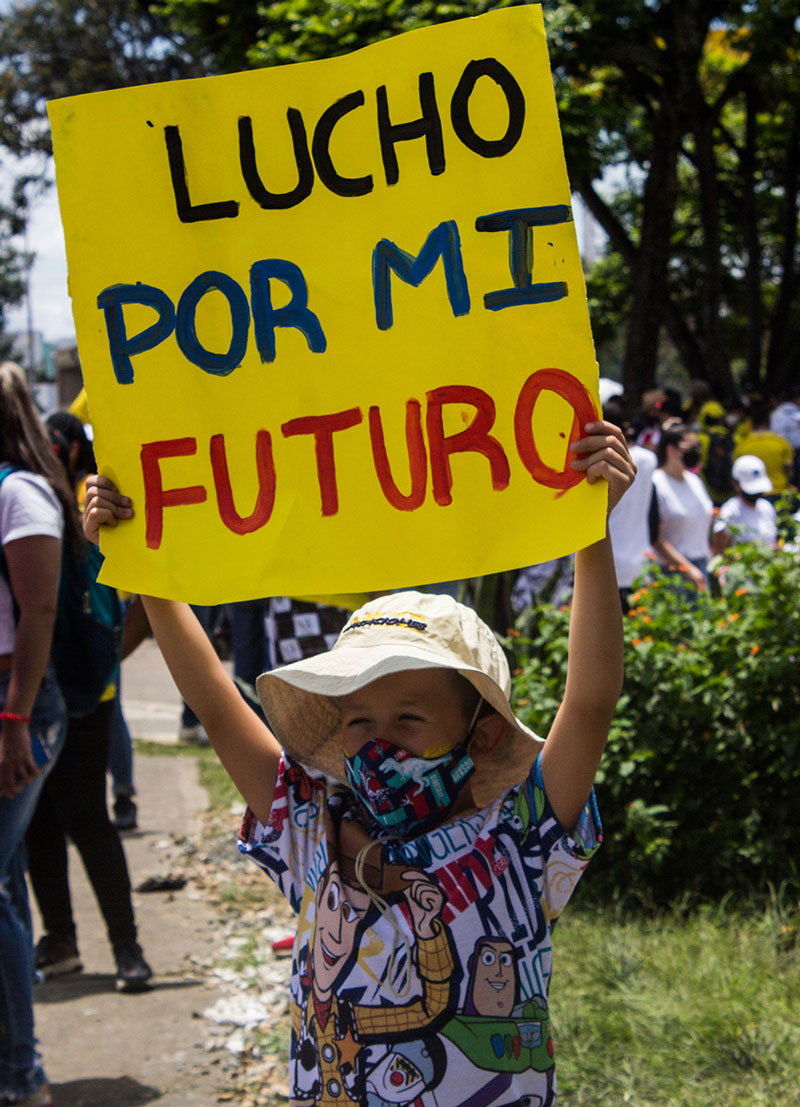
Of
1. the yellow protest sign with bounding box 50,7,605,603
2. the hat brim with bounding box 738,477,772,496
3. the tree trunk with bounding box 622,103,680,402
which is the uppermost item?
the tree trunk with bounding box 622,103,680,402

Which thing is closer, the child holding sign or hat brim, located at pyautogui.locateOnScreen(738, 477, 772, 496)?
the child holding sign

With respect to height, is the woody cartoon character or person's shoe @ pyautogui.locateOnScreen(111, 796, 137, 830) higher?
the woody cartoon character

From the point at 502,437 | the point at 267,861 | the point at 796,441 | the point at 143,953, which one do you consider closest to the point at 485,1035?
the point at 267,861

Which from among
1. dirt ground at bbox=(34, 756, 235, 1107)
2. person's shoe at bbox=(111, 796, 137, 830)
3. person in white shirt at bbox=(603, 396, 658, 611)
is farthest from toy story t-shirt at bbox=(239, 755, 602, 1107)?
person in white shirt at bbox=(603, 396, 658, 611)

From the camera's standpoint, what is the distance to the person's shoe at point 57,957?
413 centimetres

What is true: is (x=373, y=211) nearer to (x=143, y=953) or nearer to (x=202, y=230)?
(x=202, y=230)

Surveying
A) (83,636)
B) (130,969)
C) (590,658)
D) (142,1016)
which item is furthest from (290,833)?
(130,969)

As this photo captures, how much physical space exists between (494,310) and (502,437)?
7.3 inches

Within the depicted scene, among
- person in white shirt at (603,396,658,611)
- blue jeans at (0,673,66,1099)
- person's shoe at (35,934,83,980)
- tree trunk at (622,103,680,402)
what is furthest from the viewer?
tree trunk at (622,103,680,402)

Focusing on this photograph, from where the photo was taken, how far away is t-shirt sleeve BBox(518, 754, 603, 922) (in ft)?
5.91

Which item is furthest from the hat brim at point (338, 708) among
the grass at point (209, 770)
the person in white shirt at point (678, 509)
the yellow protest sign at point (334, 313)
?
the person in white shirt at point (678, 509)

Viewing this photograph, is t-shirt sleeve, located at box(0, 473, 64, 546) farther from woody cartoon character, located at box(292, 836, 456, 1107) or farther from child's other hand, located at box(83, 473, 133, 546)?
woody cartoon character, located at box(292, 836, 456, 1107)

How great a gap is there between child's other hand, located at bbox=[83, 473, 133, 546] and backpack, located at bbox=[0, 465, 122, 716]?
189 cm

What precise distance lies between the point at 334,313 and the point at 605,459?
48cm
